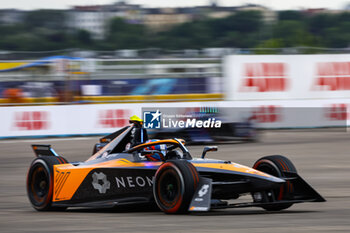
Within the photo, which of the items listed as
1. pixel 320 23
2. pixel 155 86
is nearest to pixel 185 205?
pixel 155 86

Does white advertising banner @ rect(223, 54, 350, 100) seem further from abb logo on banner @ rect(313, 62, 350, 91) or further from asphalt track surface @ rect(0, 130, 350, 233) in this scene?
asphalt track surface @ rect(0, 130, 350, 233)

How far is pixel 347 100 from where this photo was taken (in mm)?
26109

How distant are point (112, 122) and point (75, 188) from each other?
14504mm

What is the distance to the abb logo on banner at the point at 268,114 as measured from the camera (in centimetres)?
2522

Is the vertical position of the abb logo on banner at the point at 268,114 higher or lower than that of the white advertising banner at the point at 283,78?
lower

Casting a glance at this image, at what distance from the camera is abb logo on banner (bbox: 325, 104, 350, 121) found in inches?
1010

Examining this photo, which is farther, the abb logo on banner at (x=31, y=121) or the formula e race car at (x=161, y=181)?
the abb logo on banner at (x=31, y=121)

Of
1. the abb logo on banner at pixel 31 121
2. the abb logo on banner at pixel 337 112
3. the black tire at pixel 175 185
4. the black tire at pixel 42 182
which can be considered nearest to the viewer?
the black tire at pixel 175 185

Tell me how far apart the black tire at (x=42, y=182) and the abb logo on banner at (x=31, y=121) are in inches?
523

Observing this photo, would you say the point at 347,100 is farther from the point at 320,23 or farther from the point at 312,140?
the point at 320,23

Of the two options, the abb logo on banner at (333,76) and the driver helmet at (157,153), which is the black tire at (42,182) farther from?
the abb logo on banner at (333,76)

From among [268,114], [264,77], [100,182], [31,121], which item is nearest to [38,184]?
[100,182]

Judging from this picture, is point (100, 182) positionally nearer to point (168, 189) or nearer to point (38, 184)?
point (168, 189)

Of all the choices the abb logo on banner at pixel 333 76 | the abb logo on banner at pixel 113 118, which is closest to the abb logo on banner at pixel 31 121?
the abb logo on banner at pixel 113 118
